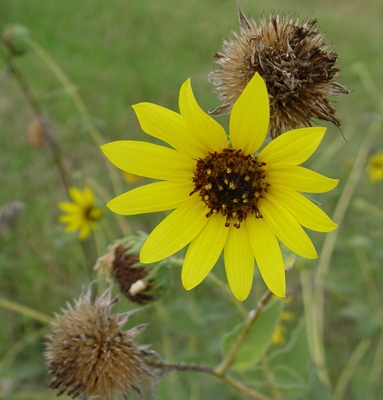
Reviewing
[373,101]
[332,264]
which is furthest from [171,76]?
[332,264]

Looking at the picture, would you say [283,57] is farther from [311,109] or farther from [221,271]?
[221,271]

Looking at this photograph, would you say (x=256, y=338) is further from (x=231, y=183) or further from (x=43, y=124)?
(x=43, y=124)

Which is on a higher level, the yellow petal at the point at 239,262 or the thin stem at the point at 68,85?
the thin stem at the point at 68,85

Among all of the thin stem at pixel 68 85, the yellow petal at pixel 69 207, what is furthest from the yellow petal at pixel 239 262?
the yellow petal at pixel 69 207

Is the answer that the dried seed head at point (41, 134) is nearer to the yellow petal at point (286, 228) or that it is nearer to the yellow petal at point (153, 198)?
the yellow petal at point (153, 198)

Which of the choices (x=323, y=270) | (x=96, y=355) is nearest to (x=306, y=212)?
(x=96, y=355)
